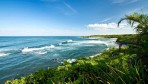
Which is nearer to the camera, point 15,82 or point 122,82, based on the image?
point 122,82

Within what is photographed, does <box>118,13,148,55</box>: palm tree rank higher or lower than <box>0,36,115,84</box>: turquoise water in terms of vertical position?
higher

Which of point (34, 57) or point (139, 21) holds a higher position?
point (139, 21)

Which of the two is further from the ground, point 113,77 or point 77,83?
point 113,77

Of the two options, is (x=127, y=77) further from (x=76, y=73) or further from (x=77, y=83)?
(x=76, y=73)

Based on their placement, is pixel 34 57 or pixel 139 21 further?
pixel 34 57

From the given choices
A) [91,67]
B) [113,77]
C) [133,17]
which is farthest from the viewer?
[133,17]

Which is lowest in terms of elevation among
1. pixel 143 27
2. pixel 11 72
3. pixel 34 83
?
pixel 11 72

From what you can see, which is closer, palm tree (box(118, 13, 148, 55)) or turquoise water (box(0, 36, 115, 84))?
palm tree (box(118, 13, 148, 55))

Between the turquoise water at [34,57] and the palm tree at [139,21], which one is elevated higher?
the palm tree at [139,21]

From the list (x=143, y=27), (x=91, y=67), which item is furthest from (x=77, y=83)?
(x=143, y=27)

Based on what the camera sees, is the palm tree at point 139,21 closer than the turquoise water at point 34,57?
Yes

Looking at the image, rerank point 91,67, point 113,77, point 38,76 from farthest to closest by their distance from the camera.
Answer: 1. point 38,76
2. point 91,67
3. point 113,77

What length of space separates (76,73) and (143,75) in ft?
14.0

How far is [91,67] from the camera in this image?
665cm
